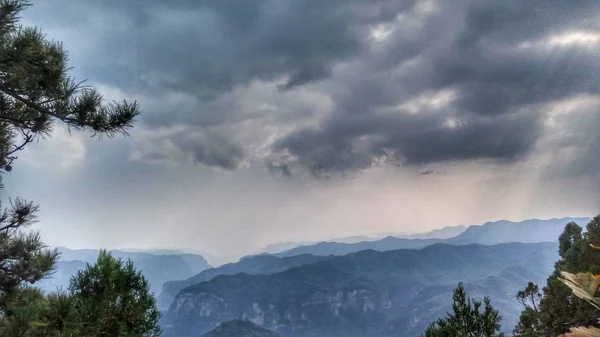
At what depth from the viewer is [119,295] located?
18.7 metres

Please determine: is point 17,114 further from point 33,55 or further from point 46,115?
point 33,55

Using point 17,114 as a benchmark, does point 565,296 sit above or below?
below

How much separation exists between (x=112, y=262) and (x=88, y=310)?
779cm

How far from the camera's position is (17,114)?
→ 12.1 meters

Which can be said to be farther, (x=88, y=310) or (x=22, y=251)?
(x=22, y=251)

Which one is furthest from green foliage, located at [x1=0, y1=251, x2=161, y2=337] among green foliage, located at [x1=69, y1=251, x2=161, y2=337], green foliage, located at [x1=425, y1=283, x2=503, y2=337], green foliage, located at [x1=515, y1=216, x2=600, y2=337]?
green foliage, located at [x1=515, y1=216, x2=600, y2=337]

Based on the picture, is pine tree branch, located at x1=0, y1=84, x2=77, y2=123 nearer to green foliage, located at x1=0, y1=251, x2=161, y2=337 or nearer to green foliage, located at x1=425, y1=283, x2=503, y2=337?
green foliage, located at x1=0, y1=251, x2=161, y2=337

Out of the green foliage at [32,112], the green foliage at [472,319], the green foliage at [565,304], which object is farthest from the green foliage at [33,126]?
the green foliage at [565,304]

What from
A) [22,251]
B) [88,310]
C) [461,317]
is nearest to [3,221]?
[22,251]

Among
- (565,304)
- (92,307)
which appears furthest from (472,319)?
(92,307)

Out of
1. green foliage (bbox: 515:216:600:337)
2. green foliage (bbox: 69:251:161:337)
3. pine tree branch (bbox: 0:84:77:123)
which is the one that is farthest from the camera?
green foliage (bbox: 515:216:600:337)

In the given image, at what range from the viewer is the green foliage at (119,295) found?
1655 centimetres

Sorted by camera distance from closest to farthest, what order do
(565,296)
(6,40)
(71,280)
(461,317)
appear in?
(6,40), (71,280), (461,317), (565,296)

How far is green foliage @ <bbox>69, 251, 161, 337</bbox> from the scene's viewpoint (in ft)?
54.3
